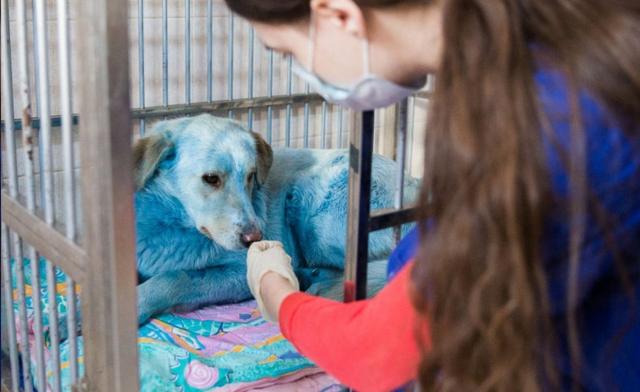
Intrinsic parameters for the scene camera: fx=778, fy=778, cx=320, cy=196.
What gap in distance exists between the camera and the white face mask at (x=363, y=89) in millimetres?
830

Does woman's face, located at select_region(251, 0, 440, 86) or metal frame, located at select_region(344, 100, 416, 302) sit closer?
woman's face, located at select_region(251, 0, 440, 86)

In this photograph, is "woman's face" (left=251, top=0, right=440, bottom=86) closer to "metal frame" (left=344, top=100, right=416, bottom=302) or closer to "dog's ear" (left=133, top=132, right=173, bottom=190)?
"metal frame" (left=344, top=100, right=416, bottom=302)

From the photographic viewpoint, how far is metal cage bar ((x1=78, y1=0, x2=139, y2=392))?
2.65ft

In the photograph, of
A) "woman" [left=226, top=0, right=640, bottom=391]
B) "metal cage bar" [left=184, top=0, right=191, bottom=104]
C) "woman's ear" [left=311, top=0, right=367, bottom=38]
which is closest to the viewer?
"woman" [left=226, top=0, right=640, bottom=391]

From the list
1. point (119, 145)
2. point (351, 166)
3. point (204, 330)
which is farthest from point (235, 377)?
point (119, 145)

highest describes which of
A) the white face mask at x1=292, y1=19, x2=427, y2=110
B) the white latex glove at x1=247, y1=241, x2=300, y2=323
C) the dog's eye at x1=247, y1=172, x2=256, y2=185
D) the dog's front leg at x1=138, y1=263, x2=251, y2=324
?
the white face mask at x1=292, y1=19, x2=427, y2=110

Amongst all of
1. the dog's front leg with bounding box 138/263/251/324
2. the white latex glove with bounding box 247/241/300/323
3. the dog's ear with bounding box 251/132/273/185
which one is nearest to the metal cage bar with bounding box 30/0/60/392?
the white latex glove with bounding box 247/241/300/323

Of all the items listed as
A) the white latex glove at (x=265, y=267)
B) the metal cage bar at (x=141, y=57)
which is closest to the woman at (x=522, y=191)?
→ the white latex glove at (x=265, y=267)

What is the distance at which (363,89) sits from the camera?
0.85 m

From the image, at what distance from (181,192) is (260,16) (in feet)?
3.35

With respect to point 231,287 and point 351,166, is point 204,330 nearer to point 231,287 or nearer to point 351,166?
point 231,287

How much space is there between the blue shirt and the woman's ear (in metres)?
0.20

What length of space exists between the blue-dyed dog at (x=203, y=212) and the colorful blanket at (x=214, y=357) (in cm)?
8

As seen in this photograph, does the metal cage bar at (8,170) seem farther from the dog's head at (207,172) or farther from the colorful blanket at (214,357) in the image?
the dog's head at (207,172)
